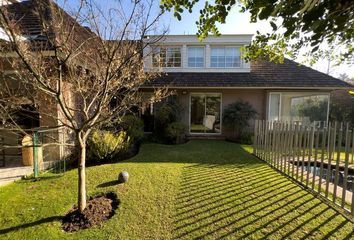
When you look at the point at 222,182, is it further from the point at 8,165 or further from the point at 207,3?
the point at 8,165

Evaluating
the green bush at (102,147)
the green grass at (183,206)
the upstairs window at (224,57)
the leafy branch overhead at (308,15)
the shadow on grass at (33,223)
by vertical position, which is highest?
the upstairs window at (224,57)

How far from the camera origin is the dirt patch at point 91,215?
4.01 metres

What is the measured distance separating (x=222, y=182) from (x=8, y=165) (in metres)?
7.34

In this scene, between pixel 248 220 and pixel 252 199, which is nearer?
pixel 248 220

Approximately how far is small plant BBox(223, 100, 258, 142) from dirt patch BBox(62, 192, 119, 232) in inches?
355

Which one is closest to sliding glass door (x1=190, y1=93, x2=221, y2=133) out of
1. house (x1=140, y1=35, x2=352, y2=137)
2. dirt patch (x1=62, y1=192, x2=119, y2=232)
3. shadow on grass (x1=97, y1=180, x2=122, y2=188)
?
house (x1=140, y1=35, x2=352, y2=137)

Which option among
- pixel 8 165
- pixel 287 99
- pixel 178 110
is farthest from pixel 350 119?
pixel 8 165

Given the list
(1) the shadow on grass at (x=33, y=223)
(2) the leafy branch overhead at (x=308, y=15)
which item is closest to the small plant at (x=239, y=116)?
(1) the shadow on grass at (x=33, y=223)

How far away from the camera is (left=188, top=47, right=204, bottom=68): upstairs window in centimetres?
1408

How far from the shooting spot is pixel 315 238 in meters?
3.47

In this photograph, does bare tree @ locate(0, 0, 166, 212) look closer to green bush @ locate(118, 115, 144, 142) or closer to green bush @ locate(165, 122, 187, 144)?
green bush @ locate(118, 115, 144, 142)

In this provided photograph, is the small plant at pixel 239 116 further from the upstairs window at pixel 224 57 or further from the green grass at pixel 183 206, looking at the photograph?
the green grass at pixel 183 206

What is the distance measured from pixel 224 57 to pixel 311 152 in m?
9.57

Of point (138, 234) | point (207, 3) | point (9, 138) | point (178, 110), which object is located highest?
point (207, 3)
